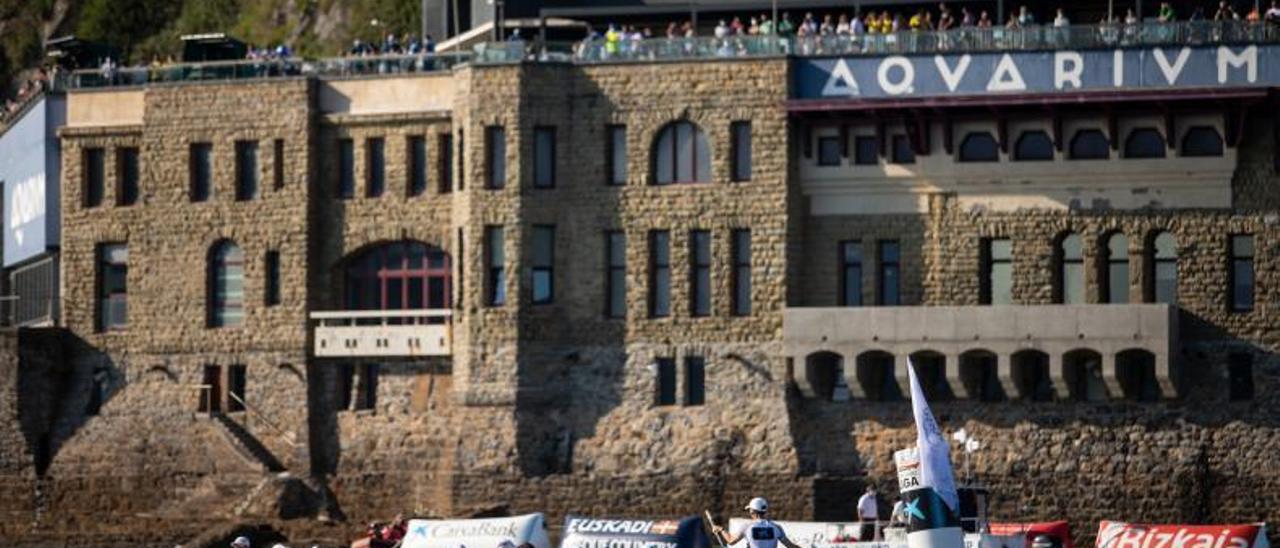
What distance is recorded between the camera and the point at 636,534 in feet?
224

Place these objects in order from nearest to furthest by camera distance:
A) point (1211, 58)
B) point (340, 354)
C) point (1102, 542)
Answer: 1. point (1102, 542)
2. point (1211, 58)
3. point (340, 354)

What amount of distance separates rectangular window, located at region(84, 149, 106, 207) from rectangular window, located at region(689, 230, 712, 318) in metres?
16.1

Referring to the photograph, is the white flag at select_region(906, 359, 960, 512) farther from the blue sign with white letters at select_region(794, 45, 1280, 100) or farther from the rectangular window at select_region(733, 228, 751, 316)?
the rectangular window at select_region(733, 228, 751, 316)

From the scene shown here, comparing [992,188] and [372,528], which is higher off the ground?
[992,188]

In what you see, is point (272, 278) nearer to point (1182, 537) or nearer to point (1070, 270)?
point (1070, 270)

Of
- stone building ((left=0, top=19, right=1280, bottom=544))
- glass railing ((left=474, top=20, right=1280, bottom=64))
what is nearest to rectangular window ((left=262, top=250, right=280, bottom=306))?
stone building ((left=0, top=19, right=1280, bottom=544))

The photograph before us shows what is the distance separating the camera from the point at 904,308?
88.1 metres

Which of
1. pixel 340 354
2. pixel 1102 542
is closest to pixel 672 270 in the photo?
pixel 340 354

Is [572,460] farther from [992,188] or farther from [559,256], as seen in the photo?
[992,188]

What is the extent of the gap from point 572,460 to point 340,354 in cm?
718

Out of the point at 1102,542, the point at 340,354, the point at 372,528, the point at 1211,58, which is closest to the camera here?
the point at 1102,542

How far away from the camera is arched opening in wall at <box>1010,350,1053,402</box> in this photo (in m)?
87.4

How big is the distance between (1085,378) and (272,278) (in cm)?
1944

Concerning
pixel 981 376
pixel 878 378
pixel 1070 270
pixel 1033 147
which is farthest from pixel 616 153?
pixel 1070 270
